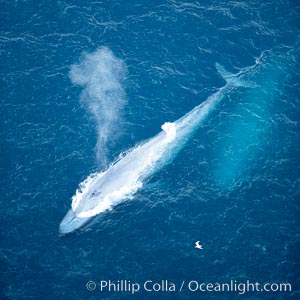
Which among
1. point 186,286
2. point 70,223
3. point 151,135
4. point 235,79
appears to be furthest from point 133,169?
point 235,79

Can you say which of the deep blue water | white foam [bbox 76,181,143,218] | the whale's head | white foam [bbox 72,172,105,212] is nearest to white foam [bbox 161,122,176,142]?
the deep blue water

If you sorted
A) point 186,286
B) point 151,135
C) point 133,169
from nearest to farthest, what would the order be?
point 186,286 → point 133,169 → point 151,135

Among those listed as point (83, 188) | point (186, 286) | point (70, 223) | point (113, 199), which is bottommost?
point (186, 286)

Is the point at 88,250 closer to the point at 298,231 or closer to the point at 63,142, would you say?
the point at 63,142

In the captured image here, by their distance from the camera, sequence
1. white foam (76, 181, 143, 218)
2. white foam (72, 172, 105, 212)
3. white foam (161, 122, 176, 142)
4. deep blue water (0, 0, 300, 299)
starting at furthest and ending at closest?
white foam (161, 122, 176, 142) → white foam (72, 172, 105, 212) → white foam (76, 181, 143, 218) → deep blue water (0, 0, 300, 299)

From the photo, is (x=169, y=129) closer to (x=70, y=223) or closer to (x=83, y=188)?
(x=83, y=188)

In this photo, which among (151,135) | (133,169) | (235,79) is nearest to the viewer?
(133,169)

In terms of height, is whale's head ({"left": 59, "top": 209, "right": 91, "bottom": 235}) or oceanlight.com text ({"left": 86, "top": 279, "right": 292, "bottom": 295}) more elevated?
whale's head ({"left": 59, "top": 209, "right": 91, "bottom": 235})

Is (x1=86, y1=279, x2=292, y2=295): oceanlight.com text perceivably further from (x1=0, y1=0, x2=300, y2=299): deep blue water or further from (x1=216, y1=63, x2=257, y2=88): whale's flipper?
(x1=216, y1=63, x2=257, y2=88): whale's flipper

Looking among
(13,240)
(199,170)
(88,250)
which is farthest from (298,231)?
(13,240)
